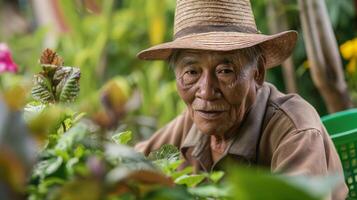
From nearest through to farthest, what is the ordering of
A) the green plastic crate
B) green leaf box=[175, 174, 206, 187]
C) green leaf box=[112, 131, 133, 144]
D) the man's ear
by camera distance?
green leaf box=[175, 174, 206, 187] < green leaf box=[112, 131, 133, 144] < the man's ear < the green plastic crate

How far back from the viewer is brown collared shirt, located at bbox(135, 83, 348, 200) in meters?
1.75

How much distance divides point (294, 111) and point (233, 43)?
253mm

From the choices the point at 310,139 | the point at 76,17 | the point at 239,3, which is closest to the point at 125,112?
the point at 310,139

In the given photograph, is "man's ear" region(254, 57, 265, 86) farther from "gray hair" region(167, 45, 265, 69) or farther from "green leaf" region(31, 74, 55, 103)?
"green leaf" region(31, 74, 55, 103)

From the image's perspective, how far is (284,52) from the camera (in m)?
2.06

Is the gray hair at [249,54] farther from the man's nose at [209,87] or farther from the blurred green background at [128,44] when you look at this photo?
the blurred green background at [128,44]

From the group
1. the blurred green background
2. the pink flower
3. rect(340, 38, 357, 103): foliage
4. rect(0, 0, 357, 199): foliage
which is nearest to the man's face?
rect(0, 0, 357, 199): foliage

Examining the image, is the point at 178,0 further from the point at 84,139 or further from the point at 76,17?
the point at 76,17

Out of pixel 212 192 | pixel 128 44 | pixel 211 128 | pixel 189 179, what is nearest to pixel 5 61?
pixel 211 128

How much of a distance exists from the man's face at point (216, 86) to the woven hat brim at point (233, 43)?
35mm

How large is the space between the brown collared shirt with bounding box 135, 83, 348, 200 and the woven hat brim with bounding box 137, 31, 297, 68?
0.36 feet

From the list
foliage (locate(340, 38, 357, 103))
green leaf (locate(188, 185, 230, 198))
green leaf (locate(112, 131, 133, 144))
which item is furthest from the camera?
foliage (locate(340, 38, 357, 103))

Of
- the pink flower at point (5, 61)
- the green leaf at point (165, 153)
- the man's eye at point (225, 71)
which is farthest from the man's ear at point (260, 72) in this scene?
the pink flower at point (5, 61)

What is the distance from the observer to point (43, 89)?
139 centimetres
